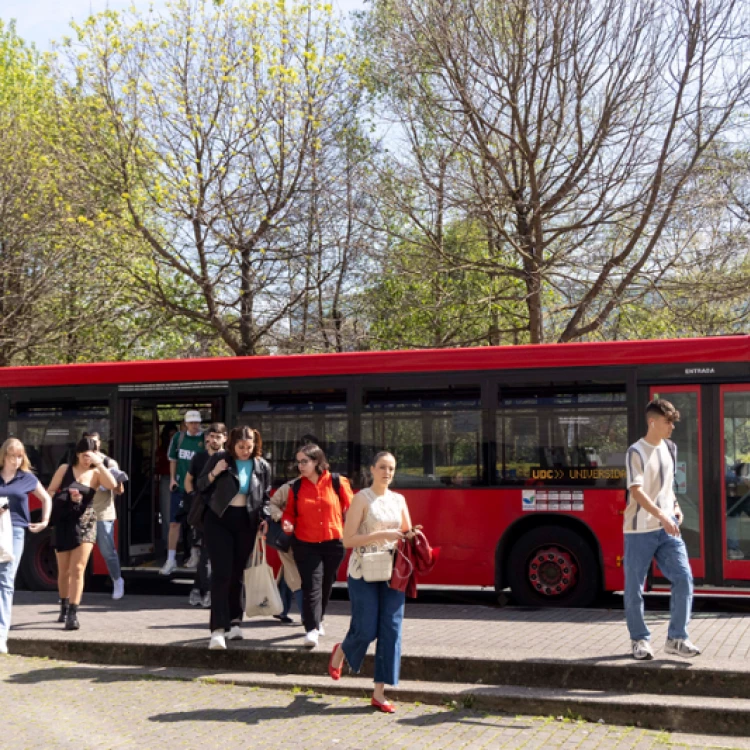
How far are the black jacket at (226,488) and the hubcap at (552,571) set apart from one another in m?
3.58

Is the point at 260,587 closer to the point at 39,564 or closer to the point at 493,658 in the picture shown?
the point at 493,658

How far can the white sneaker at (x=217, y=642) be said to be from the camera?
312 inches

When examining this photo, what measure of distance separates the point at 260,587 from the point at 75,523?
6.58 ft

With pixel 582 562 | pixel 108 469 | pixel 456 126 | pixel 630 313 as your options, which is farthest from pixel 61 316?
pixel 582 562

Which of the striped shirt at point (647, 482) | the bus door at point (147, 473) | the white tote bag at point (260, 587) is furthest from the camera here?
the bus door at point (147, 473)

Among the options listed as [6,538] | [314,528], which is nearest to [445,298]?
[314,528]

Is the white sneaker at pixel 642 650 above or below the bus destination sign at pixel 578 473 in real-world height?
below

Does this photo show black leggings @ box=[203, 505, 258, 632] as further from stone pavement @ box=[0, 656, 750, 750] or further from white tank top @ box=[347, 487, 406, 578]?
white tank top @ box=[347, 487, 406, 578]

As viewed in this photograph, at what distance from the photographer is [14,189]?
21859 mm

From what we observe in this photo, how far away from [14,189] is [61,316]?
3202 millimetres

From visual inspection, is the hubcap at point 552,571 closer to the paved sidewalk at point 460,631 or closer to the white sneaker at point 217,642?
the paved sidewalk at point 460,631

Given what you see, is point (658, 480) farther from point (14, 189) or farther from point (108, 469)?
point (14, 189)

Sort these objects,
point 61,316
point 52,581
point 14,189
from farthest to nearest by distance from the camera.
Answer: point 61,316
point 14,189
point 52,581

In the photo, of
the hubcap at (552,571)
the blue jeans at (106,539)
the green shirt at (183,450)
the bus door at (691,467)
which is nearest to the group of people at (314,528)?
the blue jeans at (106,539)
